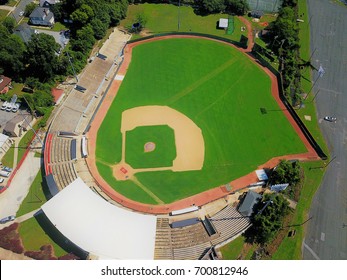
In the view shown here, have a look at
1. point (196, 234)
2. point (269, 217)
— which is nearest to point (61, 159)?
point (196, 234)

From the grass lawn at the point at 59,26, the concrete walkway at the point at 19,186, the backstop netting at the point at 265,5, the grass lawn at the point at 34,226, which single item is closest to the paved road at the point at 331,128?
the backstop netting at the point at 265,5

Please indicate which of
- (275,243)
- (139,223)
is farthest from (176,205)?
(275,243)

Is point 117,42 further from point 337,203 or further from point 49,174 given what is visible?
point 337,203

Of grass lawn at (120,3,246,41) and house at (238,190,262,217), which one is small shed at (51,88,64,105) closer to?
grass lawn at (120,3,246,41)

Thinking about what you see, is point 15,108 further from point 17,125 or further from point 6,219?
point 6,219

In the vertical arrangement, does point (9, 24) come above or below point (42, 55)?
above

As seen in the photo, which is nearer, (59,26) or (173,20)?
(59,26)
